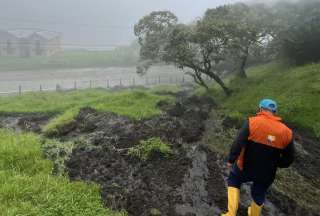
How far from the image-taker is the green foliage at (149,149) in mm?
13531

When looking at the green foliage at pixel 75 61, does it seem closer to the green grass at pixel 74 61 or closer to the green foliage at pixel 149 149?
the green grass at pixel 74 61

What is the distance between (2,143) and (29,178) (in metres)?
3.56

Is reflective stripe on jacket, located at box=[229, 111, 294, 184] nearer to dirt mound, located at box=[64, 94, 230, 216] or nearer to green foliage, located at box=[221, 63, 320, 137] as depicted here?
dirt mound, located at box=[64, 94, 230, 216]

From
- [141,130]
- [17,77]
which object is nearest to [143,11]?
[17,77]

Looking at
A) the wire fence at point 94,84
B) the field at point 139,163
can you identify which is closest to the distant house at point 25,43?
the wire fence at point 94,84

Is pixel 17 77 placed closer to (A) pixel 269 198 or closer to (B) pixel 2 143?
(B) pixel 2 143

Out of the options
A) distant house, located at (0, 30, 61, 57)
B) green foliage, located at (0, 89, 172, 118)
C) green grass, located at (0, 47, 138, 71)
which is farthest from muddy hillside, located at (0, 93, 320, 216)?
distant house, located at (0, 30, 61, 57)

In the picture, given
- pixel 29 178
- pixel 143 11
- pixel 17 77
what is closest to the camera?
pixel 29 178

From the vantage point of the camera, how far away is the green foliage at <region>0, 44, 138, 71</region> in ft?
241

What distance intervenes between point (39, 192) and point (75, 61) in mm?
73066

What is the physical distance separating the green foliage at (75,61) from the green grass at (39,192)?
60763mm

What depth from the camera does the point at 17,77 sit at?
6128 cm

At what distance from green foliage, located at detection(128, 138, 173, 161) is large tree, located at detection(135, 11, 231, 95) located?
12.9 metres

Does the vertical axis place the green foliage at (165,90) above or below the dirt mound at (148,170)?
above
